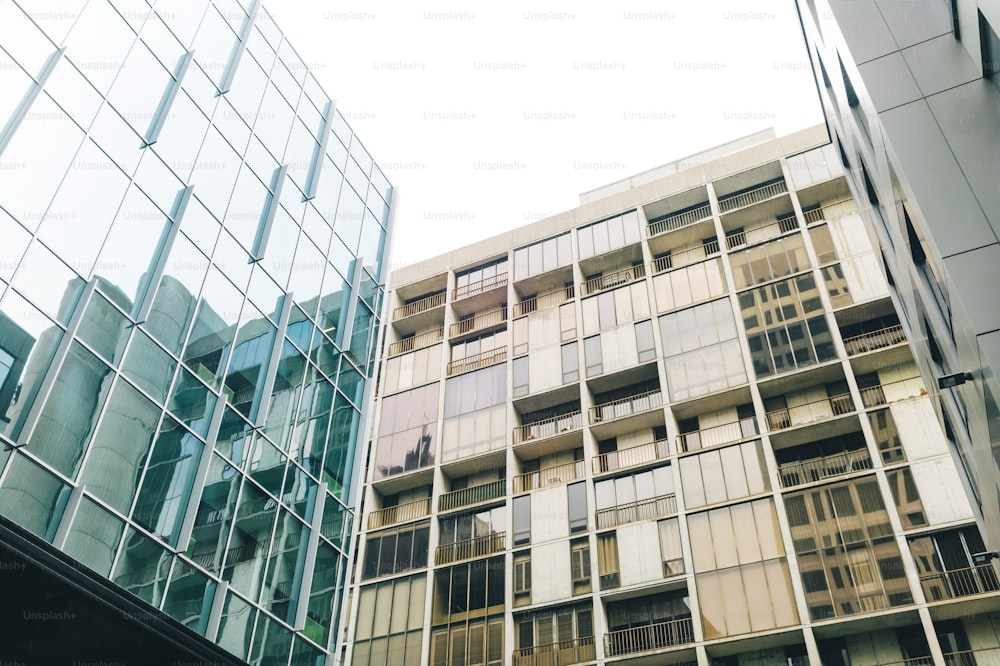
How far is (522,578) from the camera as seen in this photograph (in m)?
32.8

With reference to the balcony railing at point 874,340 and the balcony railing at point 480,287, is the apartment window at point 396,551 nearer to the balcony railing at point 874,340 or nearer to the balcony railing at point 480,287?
the balcony railing at point 480,287

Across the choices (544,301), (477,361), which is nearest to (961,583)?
(544,301)

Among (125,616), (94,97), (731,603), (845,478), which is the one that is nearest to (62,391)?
(125,616)

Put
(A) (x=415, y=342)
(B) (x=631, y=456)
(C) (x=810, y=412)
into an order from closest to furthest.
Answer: (C) (x=810, y=412) → (B) (x=631, y=456) → (A) (x=415, y=342)

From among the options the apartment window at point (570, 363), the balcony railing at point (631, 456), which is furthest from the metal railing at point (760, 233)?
the balcony railing at point (631, 456)

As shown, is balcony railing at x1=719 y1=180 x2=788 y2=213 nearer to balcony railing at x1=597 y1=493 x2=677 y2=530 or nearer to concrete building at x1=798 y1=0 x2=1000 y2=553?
balcony railing at x1=597 y1=493 x2=677 y2=530

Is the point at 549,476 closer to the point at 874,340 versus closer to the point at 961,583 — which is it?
the point at 874,340

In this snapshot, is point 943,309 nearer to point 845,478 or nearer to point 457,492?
point 845,478

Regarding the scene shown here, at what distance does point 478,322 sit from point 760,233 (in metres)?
14.9

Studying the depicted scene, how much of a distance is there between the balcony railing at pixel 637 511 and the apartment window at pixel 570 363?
22.3ft

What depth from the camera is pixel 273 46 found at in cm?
2184

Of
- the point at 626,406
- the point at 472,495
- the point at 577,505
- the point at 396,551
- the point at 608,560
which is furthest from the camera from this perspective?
the point at 472,495

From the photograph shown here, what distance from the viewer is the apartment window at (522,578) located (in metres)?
32.3

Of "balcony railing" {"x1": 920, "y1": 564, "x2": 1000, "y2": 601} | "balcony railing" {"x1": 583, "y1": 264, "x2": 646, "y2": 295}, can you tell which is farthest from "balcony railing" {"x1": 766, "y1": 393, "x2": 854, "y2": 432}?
"balcony railing" {"x1": 583, "y1": 264, "x2": 646, "y2": 295}
